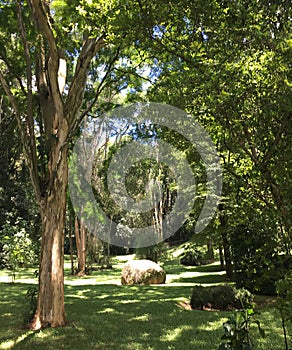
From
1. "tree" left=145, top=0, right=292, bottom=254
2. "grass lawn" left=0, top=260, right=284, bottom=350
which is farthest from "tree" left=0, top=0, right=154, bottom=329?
"tree" left=145, top=0, right=292, bottom=254

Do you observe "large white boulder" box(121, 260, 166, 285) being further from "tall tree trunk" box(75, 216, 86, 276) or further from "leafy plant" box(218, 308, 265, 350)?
"leafy plant" box(218, 308, 265, 350)

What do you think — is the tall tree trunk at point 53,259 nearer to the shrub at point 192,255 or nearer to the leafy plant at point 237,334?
the leafy plant at point 237,334

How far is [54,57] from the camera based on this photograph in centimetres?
659

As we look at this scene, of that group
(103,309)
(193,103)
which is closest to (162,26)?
(193,103)

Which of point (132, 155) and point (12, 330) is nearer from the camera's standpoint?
point (12, 330)

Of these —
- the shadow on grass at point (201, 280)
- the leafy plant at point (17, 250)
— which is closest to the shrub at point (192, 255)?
the shadow on grass at point (201, 280)

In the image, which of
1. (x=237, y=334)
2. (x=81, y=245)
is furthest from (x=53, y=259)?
(x=81, y=245)

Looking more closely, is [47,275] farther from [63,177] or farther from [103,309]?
[103,309]

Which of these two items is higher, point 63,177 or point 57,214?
point 63,177

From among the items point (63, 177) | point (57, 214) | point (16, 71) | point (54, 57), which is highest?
point (16, 71)

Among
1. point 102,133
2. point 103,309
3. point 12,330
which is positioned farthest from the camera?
point 102,133

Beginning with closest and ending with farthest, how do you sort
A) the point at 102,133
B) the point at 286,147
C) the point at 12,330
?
the point at 286,147
the point at 12,330
the point at 102,133

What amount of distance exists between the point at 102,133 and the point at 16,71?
10.8 meters

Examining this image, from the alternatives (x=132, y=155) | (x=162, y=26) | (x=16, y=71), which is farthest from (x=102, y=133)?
(x=162, y=26)
